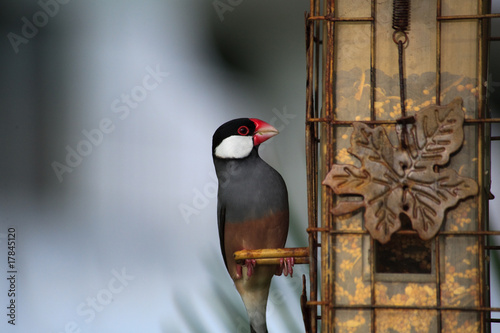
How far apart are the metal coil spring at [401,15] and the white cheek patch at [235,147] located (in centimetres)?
73

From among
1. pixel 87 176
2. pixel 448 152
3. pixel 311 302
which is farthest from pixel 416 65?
pixel 87 176

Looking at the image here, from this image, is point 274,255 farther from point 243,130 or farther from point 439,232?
point 243,130

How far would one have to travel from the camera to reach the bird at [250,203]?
2.49 m

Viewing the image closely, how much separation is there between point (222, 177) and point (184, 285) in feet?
1.92

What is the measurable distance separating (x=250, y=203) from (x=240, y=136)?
0.22m

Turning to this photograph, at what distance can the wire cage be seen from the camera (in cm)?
187

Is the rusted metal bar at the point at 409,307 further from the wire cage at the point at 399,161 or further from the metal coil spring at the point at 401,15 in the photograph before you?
the metal coil spring at the point at 401,15

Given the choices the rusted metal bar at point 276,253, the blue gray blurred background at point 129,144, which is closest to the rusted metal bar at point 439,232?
the rusted metal bar at point 276,253

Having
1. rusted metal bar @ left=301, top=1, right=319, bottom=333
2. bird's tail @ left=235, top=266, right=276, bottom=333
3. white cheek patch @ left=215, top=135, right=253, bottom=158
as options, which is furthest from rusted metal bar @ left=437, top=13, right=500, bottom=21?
bird's tail @ left=235, top=266, right=276, bottom=333

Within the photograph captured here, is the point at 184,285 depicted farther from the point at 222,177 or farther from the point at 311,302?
the point at 311,302

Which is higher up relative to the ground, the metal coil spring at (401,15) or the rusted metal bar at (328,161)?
the metal coil spring at (401,15)

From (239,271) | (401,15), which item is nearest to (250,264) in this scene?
(239,271)

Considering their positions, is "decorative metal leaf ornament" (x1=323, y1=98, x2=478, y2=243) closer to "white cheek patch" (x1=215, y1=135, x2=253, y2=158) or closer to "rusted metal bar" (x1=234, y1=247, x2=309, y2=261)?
"rusted metal bar" (x1=234, y1=247, x2=309, y2=261)

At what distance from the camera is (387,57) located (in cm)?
193
